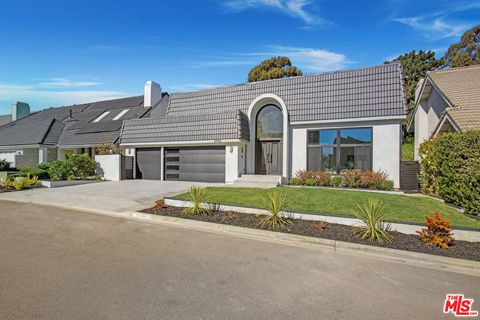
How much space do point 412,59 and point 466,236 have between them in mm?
30201

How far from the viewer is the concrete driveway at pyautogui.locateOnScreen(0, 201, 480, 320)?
3070 millimetres

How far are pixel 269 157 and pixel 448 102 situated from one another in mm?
8823

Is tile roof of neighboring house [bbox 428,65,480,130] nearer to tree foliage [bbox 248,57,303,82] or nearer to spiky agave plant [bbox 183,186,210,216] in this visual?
spiky agave plant [bbox 183,186,210,216]

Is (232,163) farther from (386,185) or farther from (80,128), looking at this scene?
(80,128)

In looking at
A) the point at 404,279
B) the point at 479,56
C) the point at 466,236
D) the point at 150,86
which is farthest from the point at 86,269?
the point at 479,56

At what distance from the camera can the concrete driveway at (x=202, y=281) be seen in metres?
3.07

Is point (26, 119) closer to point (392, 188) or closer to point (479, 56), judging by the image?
point (392, 188)

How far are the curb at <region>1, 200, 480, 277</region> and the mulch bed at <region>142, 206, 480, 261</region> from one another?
201mm

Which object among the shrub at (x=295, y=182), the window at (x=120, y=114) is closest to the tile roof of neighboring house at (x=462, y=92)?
the shrub at (x=295, y=182)

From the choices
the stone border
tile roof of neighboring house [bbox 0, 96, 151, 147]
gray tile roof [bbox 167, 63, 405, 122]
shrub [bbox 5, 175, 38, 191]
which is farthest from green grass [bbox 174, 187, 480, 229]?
tile roof of neighboring house [bbox 0, 96, 151, 147]

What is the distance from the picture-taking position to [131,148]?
58.5ft

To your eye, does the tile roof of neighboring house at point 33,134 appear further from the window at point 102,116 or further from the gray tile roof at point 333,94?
the gray tile roof at point 333,94

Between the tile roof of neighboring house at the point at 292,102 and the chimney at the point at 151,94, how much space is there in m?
4.25

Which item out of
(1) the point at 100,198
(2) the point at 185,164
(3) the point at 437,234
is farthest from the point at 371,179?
(1) the point at 100,198
